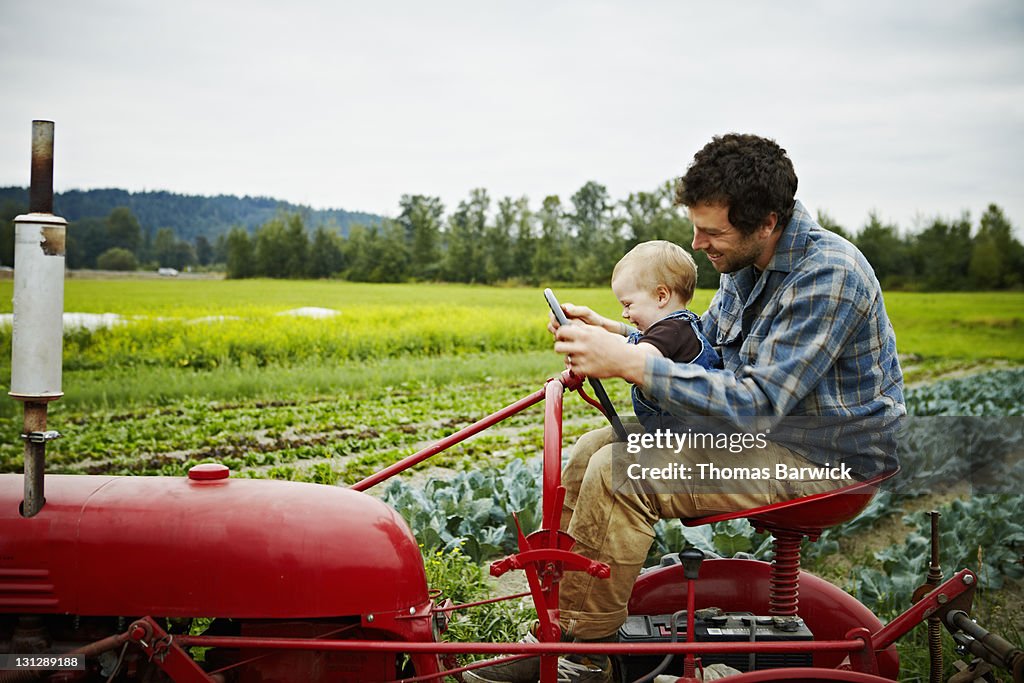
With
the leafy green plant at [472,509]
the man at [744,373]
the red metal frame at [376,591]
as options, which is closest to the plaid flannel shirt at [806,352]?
the man at [744,373]

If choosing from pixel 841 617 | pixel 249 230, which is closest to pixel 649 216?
pixel 249 230

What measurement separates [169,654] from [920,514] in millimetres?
4368

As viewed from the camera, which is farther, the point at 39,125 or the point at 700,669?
the point at 700,669

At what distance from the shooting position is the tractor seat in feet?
7.20

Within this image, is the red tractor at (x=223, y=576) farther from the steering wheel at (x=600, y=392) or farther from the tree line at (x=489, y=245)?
the tree line at (x=489, y=245)

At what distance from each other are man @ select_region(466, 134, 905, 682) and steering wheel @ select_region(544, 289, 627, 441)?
6 centimetres

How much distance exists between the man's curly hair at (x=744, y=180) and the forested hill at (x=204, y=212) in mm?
11653

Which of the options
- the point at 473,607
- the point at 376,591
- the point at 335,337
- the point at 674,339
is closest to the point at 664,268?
the point at 674,339

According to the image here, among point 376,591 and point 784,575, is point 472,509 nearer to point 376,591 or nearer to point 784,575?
point 784,575

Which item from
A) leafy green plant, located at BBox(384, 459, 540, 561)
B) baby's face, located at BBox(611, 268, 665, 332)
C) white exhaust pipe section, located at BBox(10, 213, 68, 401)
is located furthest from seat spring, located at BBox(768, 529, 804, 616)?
white exhaust pipe section, located at BBox(10, 213, 68, 401)

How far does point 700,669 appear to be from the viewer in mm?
2125

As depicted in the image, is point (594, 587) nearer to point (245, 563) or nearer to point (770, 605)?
point (770, 605)

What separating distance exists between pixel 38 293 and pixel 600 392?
4.42 ft

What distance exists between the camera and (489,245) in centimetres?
1359
